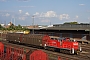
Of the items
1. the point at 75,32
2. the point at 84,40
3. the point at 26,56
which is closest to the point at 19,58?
the point at 26,56

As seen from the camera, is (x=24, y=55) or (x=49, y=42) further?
(x=49, y=42)

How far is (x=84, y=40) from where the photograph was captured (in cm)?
3509

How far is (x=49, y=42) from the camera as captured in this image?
2823cm

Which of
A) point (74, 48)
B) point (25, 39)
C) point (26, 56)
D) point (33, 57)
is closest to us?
point (33, 57)

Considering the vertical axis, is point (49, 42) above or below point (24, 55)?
below

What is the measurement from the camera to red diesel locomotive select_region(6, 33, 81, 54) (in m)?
23.8

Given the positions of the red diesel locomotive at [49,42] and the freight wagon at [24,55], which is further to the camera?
the red diesel locomotive at [49,42]

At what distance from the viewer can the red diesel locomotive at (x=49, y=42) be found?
78.1 feet

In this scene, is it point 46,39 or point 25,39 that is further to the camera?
point 25,39

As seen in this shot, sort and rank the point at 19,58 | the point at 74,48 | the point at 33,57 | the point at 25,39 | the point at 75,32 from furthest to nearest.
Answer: the point at 75,32, the point at 25,39, the point at 74,48, the point at 19,58, the point at 33,57

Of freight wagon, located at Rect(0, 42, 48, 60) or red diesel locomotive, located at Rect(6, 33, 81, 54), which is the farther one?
red diesel locomotive, located at Rect(6, 33, 81, 54)

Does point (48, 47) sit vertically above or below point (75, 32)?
below

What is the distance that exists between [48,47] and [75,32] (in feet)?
43.9

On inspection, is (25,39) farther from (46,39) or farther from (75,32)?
(75,32)
